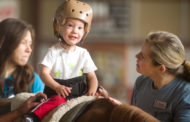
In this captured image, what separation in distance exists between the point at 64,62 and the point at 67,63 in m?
0.01

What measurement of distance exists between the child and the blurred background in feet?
10.5

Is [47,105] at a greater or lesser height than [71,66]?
lesser

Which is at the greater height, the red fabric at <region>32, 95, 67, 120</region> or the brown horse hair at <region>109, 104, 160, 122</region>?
the brown horse hair at <region>109, 104, 160, 122</region>

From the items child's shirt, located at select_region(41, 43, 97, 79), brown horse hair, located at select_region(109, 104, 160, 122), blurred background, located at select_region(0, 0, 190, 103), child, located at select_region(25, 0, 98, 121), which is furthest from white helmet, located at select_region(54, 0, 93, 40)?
blurred background, located at select_region(0, 0, 190, 103)

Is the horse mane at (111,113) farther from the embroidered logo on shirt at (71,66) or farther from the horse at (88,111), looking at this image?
the embroidered logo on shirt at (71,66)

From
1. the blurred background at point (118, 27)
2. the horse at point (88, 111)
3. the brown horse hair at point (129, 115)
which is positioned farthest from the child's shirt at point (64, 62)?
the blurred background at point (118, 27)

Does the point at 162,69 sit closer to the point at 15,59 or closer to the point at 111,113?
the point at 111,113

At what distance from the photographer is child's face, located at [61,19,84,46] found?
101 centimetres

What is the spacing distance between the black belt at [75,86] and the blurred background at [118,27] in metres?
3.18

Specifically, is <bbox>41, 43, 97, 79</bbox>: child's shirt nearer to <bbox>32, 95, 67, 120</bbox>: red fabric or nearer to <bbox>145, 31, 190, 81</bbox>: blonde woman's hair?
<bbox>32, 95, 67, 120</bbox>: red fabric

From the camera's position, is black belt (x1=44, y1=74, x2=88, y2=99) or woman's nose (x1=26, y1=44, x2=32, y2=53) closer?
black belt (x1=44, y1=74, x2=88, y2=99)

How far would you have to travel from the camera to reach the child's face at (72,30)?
3.31 ft

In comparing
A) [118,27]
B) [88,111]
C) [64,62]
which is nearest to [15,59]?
[64,62]

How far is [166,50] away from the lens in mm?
1024
